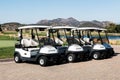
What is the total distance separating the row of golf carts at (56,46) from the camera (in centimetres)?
1585

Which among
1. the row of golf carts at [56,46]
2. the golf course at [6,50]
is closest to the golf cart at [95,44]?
the row of golf carts at [56,46]

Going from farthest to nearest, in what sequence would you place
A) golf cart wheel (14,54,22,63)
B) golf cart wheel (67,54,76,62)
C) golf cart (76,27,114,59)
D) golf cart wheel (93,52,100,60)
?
golf cart (76,27,114,59) → golf cart wheel (93,52,100,60) → golf cart wheel (67,54,76,62) → golf cart wheel (14,54,22,63)

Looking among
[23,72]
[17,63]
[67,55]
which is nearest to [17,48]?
[17,63]

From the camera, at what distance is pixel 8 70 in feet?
45.8

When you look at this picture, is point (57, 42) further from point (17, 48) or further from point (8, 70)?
point (8, 70)

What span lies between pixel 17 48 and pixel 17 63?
85cm

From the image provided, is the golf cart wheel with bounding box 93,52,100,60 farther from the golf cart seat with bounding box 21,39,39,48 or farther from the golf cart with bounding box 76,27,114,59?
the golf cart seat with bounding box 21,39,39,48

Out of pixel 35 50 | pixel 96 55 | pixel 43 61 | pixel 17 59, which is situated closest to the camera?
pixel 43 61

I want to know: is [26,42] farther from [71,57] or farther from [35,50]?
[71,57]

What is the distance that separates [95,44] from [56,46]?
2.52 metres

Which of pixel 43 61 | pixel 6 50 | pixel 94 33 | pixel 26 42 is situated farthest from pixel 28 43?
pixel 6 50

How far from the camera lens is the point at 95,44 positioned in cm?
1908

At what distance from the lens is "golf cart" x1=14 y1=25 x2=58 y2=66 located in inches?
612

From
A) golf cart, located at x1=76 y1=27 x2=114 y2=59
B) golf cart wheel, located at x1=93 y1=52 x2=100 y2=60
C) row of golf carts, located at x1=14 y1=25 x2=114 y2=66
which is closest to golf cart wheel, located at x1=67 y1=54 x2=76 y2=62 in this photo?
row of golf carts, located at x1=14 y1=25 x2=114 y2=66
